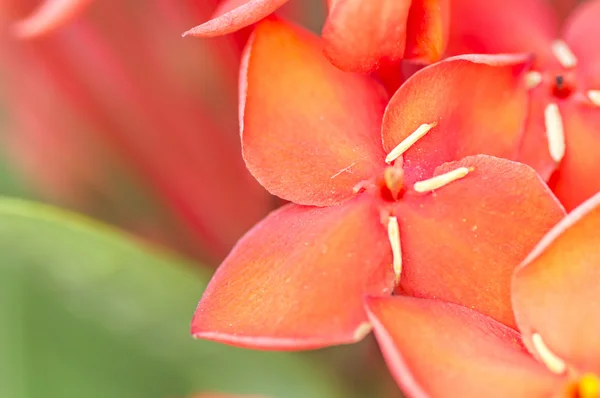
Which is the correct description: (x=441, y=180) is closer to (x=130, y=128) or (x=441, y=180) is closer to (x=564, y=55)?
(x=564, y=55)

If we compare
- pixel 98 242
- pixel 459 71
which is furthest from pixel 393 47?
pixel 98 242

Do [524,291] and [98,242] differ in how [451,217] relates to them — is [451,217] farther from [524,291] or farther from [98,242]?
[98,242]

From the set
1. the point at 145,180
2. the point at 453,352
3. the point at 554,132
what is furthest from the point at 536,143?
the point at 145,180

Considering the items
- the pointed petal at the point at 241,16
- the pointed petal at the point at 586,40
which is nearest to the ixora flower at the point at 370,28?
the pointed petal at the point at 241,16

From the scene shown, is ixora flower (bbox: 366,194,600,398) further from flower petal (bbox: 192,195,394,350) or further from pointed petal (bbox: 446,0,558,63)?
pointed petal (bbox: 446,0,558,63)

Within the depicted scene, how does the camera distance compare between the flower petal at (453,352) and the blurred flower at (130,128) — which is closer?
the flower petal at (453,352)

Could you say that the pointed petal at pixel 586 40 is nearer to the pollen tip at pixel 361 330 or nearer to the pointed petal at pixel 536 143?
the pointed petal at pixel 536 143
